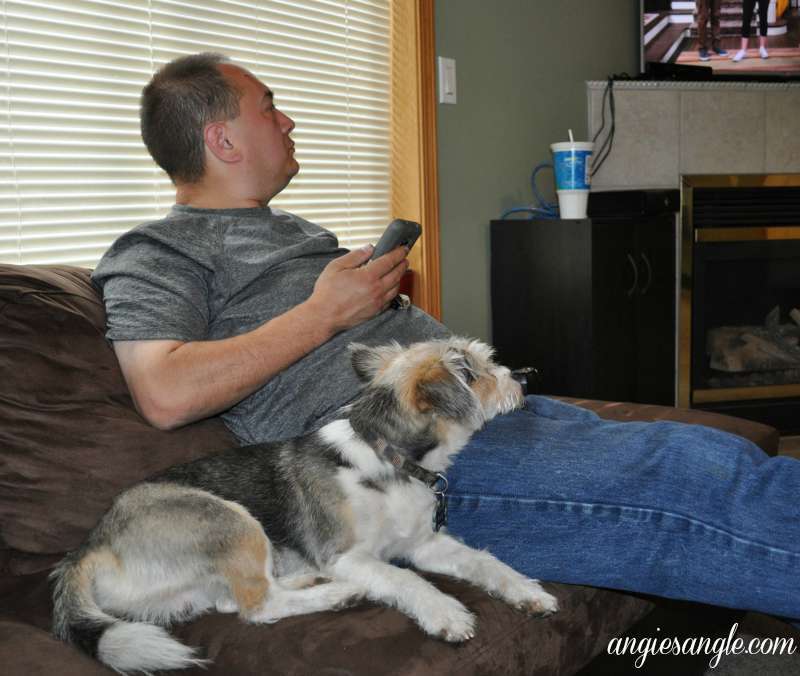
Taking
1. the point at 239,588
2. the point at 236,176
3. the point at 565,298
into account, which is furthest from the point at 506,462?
the point at 565,298

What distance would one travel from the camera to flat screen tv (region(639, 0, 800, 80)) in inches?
170

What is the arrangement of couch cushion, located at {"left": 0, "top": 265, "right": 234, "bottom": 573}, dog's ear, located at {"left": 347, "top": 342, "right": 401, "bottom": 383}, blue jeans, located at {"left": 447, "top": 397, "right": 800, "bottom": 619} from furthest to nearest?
dog's ear, located at {"left": 347, "top": 342, "right": 401, "bottom": 383} → couch cushion, located at {"left": 0, "top": 265, "right": 234, "bottom": 573} → blue jeans, located at {"left": 447, "top": 397, "right": 800, "bottom": 619}

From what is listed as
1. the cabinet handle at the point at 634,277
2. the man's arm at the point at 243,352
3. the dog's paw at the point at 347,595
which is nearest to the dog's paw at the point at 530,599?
the dog's paw at the point at 347,595

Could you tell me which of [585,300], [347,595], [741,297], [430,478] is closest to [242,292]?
[430,478]

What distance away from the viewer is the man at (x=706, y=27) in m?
4.31

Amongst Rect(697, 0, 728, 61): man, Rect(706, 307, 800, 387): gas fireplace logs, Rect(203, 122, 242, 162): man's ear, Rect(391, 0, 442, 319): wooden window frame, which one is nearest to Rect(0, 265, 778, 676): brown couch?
Rect(203, 122, 242, 162): man's ear

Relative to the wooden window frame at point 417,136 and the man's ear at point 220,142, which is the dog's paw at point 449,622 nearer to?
the man's ear at point 220,142

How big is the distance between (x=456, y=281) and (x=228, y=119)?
1725mm

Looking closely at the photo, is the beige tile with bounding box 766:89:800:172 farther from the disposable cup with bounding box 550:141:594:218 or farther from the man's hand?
the man's hand

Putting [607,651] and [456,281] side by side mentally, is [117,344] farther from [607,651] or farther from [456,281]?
[456,281]

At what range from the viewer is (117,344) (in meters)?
1.66

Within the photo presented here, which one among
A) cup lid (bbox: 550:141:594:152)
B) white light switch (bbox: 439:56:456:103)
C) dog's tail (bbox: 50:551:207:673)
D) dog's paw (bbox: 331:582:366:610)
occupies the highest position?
white light switch (bbox: 439:56:456:103)

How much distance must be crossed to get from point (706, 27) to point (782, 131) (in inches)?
26.1

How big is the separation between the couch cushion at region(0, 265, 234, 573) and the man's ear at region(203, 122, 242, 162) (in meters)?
0.53
